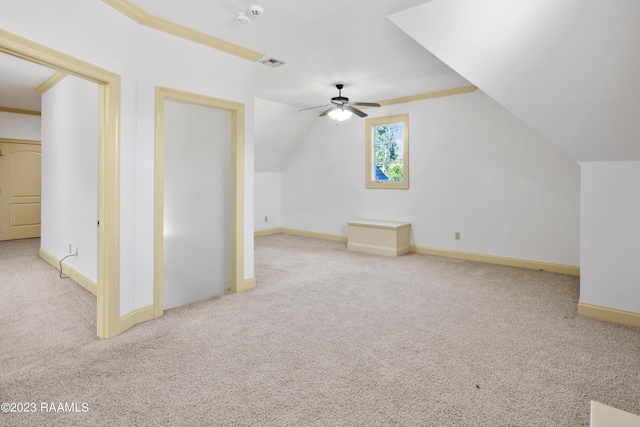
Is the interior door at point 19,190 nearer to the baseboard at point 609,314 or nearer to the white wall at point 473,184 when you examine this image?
the white wall at point 473,184

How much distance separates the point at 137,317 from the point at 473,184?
4.76 meters

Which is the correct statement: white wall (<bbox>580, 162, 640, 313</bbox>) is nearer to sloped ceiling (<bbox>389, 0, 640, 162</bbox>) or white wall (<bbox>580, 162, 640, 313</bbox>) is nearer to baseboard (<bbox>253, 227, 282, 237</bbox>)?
sloped ceiling (<bbox>389, 0, 640, 162</bbox>)

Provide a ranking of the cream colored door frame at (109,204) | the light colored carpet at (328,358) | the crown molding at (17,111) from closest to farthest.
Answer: the light colored carpet at (328,358)
the cream colored door frame at (109,204)
the crown molding at (17,111)

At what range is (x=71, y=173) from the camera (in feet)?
14.3

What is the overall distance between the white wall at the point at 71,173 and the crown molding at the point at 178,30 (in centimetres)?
119

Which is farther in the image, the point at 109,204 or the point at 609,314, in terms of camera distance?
the point at 609,314

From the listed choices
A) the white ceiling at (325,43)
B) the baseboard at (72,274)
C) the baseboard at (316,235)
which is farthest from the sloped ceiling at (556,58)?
the baseboard at (316,235)

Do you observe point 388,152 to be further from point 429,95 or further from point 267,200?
point 267,200

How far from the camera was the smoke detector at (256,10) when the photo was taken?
9.45 feet

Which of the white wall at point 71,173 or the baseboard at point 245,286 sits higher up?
the white wall at point 71,173

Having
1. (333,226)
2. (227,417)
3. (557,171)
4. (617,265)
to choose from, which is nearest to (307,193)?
(333,226)

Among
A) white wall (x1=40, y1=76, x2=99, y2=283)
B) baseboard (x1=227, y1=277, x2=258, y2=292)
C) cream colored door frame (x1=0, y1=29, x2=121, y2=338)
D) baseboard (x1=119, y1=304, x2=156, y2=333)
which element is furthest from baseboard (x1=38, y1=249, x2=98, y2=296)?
baseboard (x1=227, y1=277, x2=258, y2=292)

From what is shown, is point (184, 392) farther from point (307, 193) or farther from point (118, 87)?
point (307, 193)

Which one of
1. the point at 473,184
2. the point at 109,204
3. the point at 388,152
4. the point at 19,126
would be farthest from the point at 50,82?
the point at 473,184
